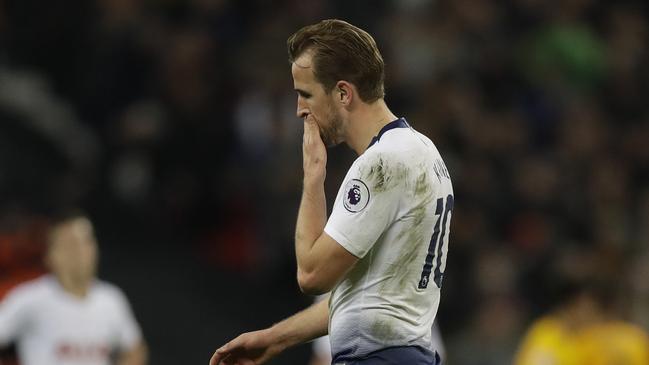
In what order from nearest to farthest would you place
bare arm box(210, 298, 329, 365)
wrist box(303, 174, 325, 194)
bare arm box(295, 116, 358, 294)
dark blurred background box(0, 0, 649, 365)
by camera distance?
bare arm box(295, 116, 358, 294), wrist box(303, 174, 325, 194), bare arm box(210, 298, 329, 365), dark blurred background box(0, 0, 649, 365)

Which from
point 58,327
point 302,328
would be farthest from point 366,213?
point 58,327

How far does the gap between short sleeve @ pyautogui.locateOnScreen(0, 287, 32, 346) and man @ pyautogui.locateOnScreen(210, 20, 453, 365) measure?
363 cm

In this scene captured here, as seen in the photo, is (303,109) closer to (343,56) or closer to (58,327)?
(343,56)

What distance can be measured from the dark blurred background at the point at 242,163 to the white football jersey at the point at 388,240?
6.42m

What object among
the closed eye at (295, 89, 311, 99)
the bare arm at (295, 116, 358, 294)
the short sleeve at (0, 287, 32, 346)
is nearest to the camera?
the bare arm at (295, 116, 358, 294)

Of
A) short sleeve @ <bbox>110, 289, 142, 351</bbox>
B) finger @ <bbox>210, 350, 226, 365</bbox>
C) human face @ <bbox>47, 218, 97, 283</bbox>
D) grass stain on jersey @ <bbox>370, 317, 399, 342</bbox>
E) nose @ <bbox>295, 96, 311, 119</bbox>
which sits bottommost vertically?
short sleeve @ <bbox>110, 289, 142, 351</bbox>

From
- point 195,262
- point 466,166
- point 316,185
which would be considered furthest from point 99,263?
point 316,185

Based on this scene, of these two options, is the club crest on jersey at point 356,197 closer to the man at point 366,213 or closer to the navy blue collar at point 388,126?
the man at point 366,213

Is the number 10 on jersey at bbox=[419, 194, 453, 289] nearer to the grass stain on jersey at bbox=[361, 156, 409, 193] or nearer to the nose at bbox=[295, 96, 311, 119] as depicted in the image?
the grass stain on jersey at bbox=[361, 156, 409, 193]

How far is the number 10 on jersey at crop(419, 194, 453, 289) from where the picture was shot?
14.4ft

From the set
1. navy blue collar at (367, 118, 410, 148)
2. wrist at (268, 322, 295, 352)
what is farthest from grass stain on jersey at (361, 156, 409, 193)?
wrist at (268, 322, 295, 352)

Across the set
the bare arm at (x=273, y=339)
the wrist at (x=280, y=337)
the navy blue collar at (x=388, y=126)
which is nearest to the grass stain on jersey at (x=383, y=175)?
the navy blue collar at (x=388, y=126)

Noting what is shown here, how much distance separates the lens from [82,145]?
12266 mm

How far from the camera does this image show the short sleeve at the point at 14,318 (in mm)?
7617
